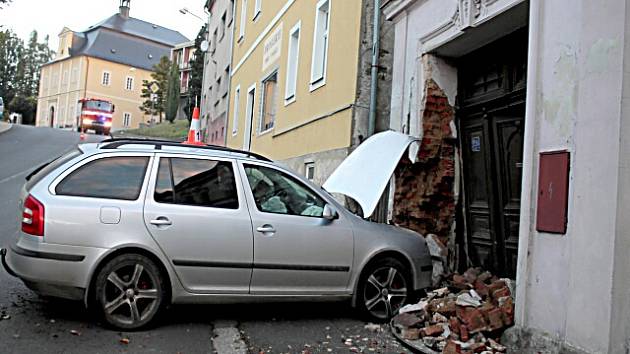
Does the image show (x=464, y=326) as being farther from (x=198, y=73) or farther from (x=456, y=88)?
(x=198, y=73)

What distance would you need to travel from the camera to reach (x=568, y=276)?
15.1 feet

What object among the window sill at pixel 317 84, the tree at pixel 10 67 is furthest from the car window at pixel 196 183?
the tree at pixel 10 67

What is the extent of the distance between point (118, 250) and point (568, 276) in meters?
3.67

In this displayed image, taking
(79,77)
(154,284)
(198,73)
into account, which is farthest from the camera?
(79,77)

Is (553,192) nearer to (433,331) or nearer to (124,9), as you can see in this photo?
(433,331)

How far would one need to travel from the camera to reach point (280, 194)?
6035 millimetres

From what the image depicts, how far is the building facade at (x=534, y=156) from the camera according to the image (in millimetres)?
4230

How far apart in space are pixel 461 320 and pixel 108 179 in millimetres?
3450

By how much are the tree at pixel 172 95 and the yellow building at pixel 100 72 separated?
14.1 meters

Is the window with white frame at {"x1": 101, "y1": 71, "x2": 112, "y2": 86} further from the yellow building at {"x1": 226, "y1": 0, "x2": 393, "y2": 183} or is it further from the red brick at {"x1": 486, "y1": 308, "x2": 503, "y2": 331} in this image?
the red brick at {"x1": 486, "y1": 308, "x2": 503, "y2": 331}

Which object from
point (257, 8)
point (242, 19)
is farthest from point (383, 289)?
point (242, 19)

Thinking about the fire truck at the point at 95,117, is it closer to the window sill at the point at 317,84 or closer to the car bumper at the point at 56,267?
the window sill at the point at 317,84

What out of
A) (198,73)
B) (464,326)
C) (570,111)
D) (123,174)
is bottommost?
(464,326)

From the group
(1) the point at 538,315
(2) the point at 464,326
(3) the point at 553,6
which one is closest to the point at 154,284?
(2) the point at 464,326
